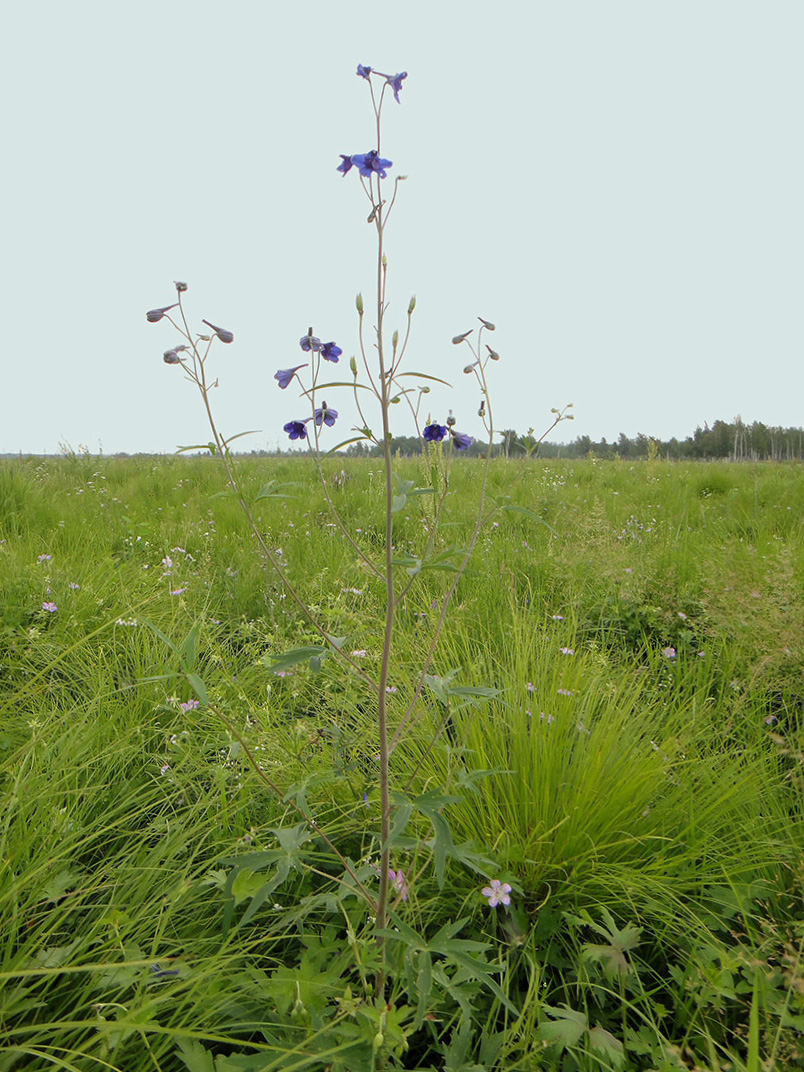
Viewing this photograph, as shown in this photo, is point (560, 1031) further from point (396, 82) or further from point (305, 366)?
point (396, 82)

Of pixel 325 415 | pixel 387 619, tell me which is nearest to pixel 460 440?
pixel 325 415

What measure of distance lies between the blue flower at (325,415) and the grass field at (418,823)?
0.65 feet

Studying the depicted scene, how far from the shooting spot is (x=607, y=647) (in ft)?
9.06

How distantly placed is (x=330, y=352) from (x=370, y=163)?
35cm

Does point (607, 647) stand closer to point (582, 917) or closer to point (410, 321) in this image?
point (582, 917)

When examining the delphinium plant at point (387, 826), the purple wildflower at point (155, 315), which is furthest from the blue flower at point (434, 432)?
the purple wildflower at point (155, 315)

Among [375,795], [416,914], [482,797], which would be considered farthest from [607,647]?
[416,914]

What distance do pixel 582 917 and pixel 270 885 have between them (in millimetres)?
805

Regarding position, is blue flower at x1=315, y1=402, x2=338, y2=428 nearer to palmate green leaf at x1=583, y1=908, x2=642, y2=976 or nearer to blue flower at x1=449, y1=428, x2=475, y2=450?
blue flower at x1=449, y1=428, x2=475, y2=450

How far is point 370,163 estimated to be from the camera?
1063 millimetres

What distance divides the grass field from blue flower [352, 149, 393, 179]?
0.60 m

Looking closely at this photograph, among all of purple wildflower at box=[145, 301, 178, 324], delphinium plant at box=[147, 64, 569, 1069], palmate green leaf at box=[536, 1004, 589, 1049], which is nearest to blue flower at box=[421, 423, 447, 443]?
delphinium plant at box=[147, 64, 569, 1069]

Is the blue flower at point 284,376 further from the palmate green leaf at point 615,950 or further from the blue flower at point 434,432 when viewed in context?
the palmate green leaf at point 615,950

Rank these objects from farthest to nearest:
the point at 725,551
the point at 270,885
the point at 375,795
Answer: the point at 725,551 < the point at 375,795 < the point at 270,885
